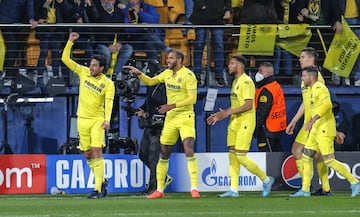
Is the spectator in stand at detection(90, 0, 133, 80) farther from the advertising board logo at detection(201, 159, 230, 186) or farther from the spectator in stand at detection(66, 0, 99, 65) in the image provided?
the advertising board logo at detection(201, 159, 230, 186)

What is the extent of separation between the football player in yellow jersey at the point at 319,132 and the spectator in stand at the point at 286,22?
12.0 ft

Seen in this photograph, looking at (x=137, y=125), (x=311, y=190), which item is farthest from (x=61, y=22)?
(x=311, y=190)

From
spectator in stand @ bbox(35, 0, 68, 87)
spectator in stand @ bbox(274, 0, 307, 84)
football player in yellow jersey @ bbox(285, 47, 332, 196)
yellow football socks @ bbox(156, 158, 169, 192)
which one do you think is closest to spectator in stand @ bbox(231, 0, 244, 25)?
spectator in stand @ bbox(274, 0, 307, 84)

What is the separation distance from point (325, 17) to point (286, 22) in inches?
30.7

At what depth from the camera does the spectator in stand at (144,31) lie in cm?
2047

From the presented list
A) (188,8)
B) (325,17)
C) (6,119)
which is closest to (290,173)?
(325,17)

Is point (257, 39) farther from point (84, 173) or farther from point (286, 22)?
point (84, 173)

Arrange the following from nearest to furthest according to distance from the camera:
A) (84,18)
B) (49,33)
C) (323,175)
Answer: (323,175)
(49,33)
(84,18)

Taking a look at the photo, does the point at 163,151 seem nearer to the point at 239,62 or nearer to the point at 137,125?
the point at 239,62

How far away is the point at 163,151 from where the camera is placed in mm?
17047

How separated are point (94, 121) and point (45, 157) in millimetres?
1700

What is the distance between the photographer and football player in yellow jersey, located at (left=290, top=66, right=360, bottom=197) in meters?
16.8

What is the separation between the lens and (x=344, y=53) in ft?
67.9

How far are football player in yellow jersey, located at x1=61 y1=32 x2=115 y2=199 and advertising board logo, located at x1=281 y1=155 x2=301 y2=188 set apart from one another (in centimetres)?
339
